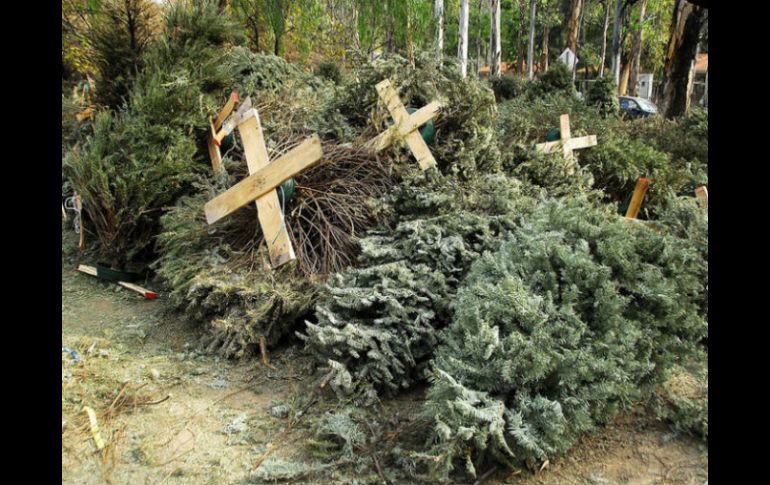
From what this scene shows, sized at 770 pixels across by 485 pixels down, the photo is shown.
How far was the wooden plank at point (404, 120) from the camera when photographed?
186 inches

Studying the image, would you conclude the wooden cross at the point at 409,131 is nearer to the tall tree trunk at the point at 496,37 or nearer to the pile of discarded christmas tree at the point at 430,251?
the pile of discarded christmas tree at the point at 430,251

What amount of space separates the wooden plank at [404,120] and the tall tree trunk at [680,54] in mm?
8611

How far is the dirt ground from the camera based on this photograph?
2496mm

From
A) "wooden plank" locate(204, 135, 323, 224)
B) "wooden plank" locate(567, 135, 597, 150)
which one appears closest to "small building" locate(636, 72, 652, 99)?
"wooden plank" locate(567, 135, 597, 150)

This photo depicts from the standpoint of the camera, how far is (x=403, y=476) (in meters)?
2.46

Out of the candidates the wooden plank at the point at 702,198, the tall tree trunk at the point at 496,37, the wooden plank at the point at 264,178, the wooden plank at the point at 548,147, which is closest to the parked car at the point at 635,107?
the tall tree trunk at the point at 496,37

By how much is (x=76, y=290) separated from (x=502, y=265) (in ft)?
13.0

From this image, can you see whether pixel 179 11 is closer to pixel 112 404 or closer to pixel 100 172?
pixel 100 172

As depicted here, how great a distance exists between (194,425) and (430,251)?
70.0 inches

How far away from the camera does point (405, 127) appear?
4.80 meters

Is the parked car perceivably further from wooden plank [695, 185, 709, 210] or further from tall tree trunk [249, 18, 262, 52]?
wooden plank [695, 185, 709, 210]

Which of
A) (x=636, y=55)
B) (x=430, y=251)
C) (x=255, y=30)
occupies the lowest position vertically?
(x=430, y=251)

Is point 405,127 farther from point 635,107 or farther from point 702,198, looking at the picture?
point 635,107

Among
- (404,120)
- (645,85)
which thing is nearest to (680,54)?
(404,120)
